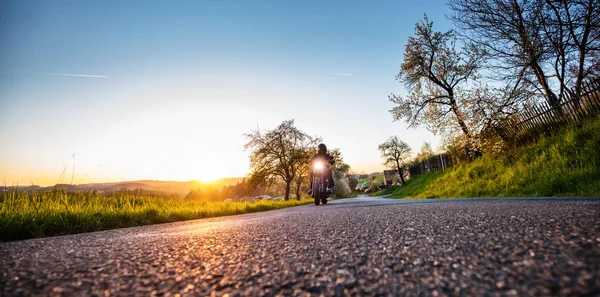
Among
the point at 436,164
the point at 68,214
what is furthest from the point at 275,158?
the point at 68,214

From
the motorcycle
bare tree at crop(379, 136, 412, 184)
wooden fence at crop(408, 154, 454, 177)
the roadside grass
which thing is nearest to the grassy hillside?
the motorcycle

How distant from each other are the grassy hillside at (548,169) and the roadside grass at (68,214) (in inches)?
347

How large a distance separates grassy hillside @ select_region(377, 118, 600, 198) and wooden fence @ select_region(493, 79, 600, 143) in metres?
0.62

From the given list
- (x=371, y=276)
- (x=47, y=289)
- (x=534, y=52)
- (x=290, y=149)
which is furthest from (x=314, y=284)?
→ (x=290, y=149)

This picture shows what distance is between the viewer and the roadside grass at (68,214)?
3609 millimetres

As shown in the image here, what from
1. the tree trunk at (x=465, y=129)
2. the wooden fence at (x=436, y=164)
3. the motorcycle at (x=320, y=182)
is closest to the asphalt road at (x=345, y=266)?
the motorcycle at (x=320, y=182)

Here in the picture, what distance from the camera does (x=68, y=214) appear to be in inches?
169

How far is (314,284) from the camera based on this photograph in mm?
1223

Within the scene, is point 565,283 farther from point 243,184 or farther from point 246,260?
point 243,184

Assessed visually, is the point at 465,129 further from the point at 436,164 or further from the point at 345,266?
the point at 345,266

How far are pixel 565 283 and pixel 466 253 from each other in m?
0.52

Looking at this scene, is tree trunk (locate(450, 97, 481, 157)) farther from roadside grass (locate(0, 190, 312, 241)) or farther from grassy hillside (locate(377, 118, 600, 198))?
roadside grass (locate(0, 190, 312, 241))

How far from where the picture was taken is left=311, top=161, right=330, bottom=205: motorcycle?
10898 millimetres

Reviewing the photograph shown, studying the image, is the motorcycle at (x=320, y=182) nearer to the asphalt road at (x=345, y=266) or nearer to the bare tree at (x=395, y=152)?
the asphalt road at (x=345, y=266)
